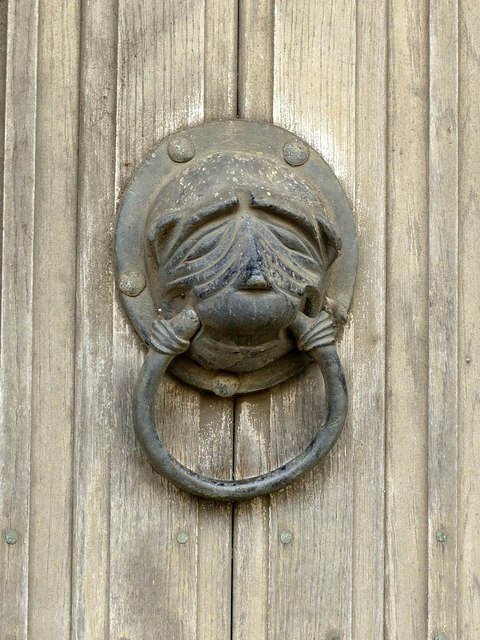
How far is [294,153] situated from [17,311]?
1.27ft

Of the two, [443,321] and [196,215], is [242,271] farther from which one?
[443,321]

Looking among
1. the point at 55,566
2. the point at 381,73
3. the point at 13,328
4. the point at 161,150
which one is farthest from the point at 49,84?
the point at 55,566

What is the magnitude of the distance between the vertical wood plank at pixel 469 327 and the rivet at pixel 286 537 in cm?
22

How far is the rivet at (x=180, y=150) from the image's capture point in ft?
4.27

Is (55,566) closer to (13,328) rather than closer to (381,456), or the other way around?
(13,328)

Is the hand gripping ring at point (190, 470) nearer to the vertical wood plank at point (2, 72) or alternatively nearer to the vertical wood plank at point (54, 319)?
the vertical wood plank at point (54, 319)

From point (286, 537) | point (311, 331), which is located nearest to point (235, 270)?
point (311, 331)

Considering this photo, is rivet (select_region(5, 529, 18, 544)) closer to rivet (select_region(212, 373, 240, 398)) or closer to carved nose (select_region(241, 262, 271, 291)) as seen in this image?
rivet (select_region(212, 373, 240, 398))

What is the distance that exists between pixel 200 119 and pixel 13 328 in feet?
1.12

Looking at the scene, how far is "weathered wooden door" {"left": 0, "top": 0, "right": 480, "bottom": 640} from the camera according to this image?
1282 millimetres

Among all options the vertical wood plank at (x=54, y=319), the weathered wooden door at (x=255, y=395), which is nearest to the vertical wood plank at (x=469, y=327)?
the weathered wooden door at (x=255, y=395)

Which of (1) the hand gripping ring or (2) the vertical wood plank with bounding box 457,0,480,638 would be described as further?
(2) the vertical wood plank with bounding box 457,0,480,638

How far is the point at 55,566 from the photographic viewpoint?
4.18 ft

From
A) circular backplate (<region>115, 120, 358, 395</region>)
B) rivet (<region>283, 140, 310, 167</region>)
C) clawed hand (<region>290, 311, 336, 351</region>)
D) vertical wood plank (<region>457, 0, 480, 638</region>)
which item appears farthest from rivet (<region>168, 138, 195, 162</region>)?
vertical wood plank (<region>457, 0, 480, 638</region>)
